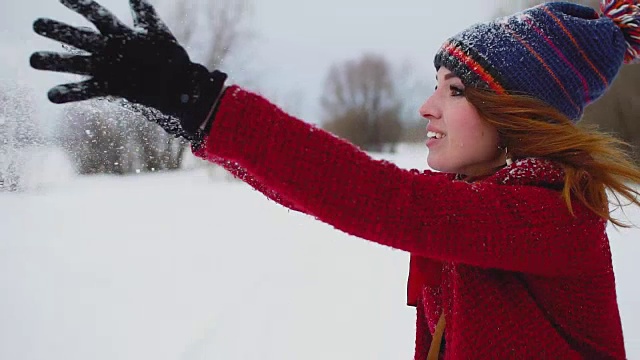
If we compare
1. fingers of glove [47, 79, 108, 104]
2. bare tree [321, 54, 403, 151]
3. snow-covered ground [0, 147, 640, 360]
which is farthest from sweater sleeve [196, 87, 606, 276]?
bare tree [321, 54, 403, 151]

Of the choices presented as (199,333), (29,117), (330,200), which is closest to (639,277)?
(199,333)

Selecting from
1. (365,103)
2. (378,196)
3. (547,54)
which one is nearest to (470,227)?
(378,196)

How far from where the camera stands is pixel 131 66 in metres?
0.50

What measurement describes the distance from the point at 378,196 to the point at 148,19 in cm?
29

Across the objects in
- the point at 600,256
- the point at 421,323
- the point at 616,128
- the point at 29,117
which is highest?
the point at 616,128

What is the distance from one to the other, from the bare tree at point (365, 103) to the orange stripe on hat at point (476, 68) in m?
5.41

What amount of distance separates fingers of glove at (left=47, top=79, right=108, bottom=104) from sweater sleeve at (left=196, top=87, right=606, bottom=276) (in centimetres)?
12

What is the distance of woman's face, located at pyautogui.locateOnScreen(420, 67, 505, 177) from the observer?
0.73 meters

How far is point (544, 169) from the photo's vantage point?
2.11 ft

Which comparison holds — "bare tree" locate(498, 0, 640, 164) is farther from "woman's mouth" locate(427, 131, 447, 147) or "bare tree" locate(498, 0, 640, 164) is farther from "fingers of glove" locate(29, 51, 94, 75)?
"fingers of glove" locate(29, 51, 94, 75)

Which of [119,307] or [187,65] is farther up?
[187,65]

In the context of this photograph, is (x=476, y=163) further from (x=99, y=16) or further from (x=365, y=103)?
(x=365, y=103)

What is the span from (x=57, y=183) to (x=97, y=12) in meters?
5.65

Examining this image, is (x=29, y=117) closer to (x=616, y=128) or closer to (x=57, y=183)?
(x=57, y=183)
